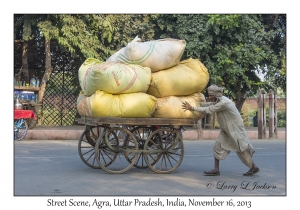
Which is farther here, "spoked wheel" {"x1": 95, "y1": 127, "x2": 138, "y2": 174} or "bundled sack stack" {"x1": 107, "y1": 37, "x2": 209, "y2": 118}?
"bundled sack stack" {"x1": 107, "y1": 37, "x2": 209, "y2": 118}

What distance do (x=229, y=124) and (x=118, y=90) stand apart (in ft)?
6.45

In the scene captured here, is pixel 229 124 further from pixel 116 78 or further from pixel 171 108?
pixel 116 78

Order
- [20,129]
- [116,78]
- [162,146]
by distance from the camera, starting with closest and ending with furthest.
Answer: [116,78] < [162,146] < [20,129]

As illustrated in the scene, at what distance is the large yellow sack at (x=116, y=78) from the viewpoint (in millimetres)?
8789

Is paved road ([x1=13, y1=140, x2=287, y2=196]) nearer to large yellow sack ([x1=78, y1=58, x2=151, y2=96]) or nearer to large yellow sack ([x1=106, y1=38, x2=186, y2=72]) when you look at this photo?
large yellow sack ([x1=78, y1=58, x2=151, y2=96])

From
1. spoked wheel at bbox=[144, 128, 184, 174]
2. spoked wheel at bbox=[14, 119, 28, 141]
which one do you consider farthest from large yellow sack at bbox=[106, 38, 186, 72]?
spoked wheel at bbox=[14, 119, 28, 141]

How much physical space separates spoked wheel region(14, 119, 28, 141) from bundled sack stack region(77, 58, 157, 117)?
22.7ft

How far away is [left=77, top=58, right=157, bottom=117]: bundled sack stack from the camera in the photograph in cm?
880

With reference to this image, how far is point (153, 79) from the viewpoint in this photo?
30.5 feet

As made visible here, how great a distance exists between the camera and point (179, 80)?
9.37 m

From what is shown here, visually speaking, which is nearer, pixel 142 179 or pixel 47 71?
pixel 142 179

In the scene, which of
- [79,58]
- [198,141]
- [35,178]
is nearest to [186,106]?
[35,178]

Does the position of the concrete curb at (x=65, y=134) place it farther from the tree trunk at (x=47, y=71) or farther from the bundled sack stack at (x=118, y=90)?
the bundled sack stack at (x=118, y=90)

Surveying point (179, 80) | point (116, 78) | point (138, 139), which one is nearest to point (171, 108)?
point (179, 80)
